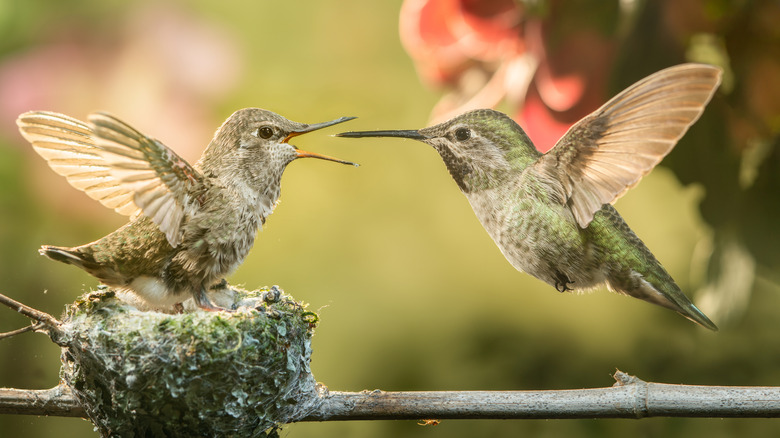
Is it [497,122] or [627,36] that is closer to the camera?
[497,122]

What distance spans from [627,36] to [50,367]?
1723 mm

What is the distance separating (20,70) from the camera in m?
2.06

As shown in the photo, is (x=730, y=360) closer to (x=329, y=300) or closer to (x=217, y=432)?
(x=329, y=300)

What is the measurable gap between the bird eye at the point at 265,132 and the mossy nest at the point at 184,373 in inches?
14.3

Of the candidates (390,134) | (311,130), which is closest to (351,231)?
(311,130)

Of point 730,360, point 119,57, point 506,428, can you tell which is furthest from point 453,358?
point 119,57

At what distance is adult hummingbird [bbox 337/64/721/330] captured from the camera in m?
1.22

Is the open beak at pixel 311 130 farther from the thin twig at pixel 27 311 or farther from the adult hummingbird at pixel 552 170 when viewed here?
the thin twig at pixel 27 311

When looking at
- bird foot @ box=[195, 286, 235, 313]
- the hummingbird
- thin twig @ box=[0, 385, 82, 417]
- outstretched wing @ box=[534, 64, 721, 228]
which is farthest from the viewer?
bird foot @ box=[195, 286, 235, 313]

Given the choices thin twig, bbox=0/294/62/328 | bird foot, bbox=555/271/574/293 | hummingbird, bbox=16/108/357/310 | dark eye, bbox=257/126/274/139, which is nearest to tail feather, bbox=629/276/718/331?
bird foot, bbox=555/271/574/293

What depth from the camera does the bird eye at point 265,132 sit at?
5.14ft

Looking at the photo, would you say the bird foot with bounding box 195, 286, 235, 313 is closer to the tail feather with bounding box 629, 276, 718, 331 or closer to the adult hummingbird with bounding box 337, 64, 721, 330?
the adult hummingbird with bounding box 337, 64, 721, 330

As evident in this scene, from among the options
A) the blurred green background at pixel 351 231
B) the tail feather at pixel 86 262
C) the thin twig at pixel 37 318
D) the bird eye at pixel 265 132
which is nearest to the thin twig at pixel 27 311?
the thin twig at pixel 37 318

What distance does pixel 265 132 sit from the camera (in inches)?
61.9
